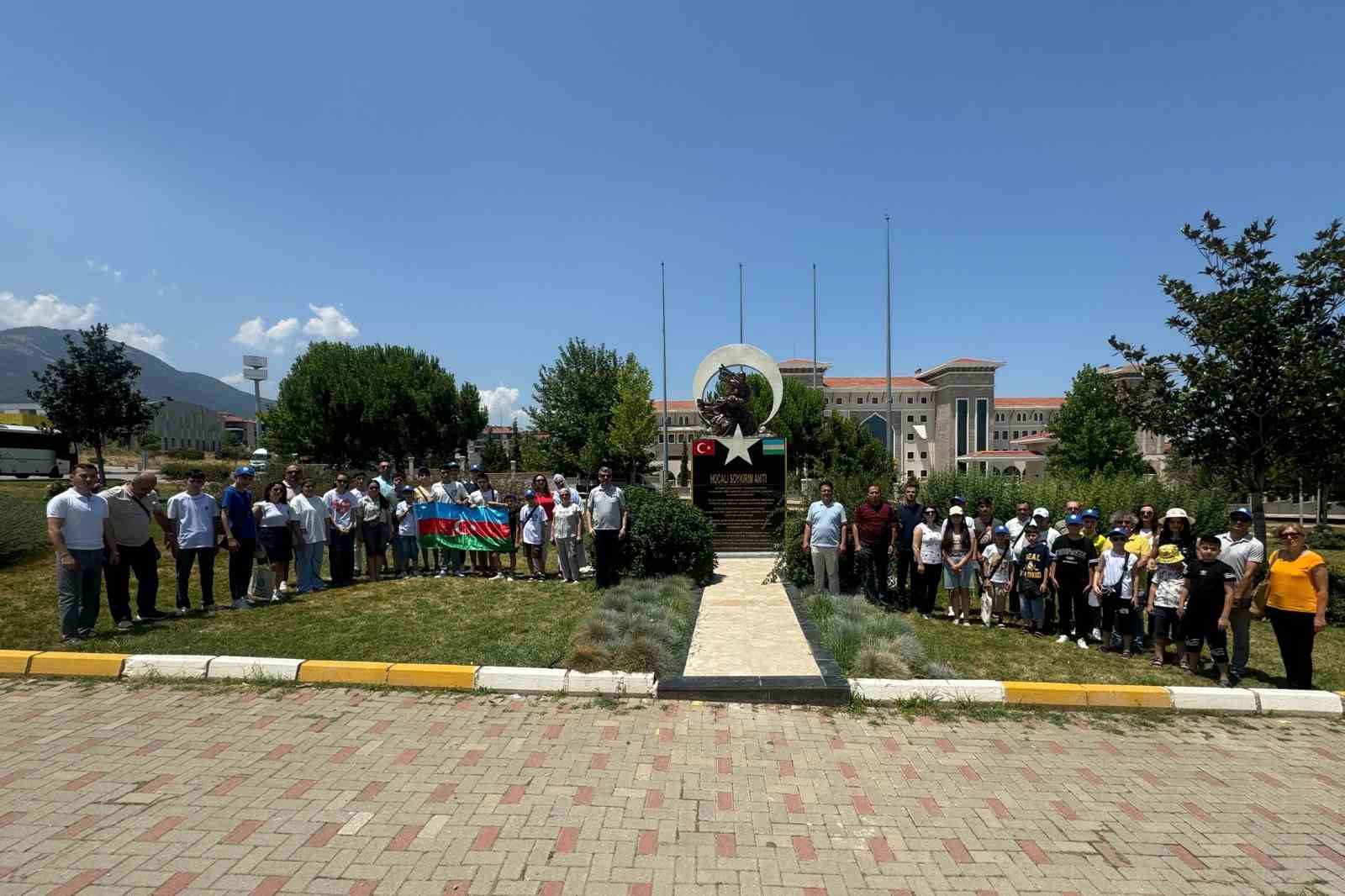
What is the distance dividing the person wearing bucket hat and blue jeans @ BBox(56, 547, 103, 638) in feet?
36.4

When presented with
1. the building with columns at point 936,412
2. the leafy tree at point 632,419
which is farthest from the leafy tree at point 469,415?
the building with columns at point 936,412

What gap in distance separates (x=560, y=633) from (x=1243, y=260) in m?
14.1

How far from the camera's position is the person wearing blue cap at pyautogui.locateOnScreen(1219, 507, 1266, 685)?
6.36 meters

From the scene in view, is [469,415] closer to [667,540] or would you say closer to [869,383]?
[667,540]

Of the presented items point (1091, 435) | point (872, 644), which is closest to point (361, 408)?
point (872, 644)

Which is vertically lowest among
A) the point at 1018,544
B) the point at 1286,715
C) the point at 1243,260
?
the point at 1286,715

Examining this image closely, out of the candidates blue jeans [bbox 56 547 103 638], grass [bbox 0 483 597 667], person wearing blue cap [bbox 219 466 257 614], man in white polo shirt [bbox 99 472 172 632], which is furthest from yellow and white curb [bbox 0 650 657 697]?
person wearing blue cap [bbox 219 466 257 614]

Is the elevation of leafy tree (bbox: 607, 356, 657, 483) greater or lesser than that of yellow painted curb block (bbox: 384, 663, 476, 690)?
greater

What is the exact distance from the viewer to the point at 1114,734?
16.7ft

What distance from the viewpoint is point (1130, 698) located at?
562 cm

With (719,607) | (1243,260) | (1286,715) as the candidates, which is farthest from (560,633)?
(1243,260)

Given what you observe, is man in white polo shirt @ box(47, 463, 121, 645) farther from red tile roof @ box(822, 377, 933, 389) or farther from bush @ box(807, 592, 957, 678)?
A: red tile roof @ box(822, 377, 933, 389)

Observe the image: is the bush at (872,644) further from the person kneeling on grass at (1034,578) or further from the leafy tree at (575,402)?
the leafy tree at (575,402)

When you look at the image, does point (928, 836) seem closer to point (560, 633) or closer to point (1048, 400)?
point (560, 633)
